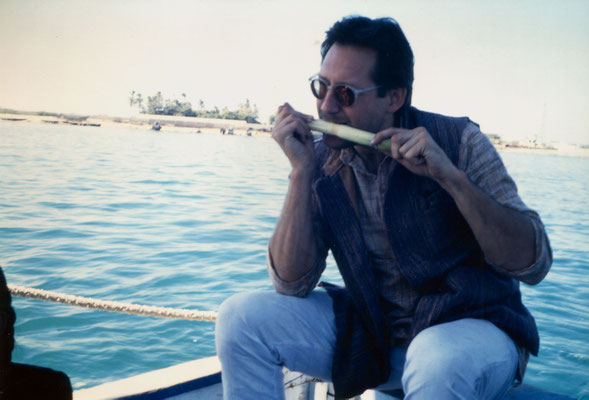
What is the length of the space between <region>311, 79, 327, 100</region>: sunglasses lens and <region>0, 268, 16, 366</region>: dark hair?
4.01 ft

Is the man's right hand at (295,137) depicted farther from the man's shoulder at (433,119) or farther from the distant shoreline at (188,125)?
the distant shoreline at (188,125)

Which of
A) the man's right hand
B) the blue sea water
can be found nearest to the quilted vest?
the man's right hand

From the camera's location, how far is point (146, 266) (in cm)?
795

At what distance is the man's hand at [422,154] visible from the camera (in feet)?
5.07

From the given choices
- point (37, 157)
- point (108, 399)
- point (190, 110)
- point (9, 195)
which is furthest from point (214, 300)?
point (190, 110)

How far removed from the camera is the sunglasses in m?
1.89

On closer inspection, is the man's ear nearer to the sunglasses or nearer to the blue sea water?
the sunglasses

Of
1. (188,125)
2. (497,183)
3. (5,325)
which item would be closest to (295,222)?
(497,183)

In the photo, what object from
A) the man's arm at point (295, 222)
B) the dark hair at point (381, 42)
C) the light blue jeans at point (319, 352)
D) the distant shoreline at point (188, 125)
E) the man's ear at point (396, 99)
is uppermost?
the dark hair at point (381, 42)

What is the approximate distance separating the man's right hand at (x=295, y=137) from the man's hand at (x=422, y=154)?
14.0 inches

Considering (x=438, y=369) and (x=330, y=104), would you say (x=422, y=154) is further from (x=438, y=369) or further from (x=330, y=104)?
(x=438, y=369)

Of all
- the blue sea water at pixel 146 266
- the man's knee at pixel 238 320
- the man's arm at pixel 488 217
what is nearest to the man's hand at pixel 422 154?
the man's arm at pixel 488 217

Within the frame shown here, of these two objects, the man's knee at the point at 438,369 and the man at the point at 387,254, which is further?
the man at the point at 387,254

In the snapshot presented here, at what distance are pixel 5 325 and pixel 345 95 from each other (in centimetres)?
133
